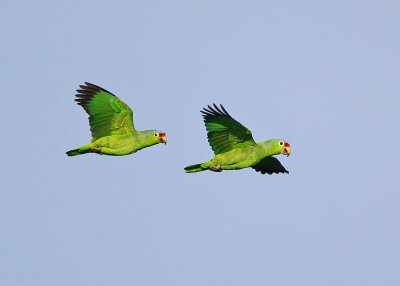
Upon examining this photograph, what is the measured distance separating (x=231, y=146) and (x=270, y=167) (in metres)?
5.62

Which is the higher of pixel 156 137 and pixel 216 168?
pixel 156 137

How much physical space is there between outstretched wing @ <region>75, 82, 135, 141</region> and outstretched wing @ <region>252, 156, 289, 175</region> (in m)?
6.93

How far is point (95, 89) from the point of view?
31.7 meters

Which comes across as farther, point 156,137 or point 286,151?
point 156,137

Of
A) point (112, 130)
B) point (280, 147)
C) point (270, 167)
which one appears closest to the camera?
point (280, 147)

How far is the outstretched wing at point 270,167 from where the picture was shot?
34.6 metres

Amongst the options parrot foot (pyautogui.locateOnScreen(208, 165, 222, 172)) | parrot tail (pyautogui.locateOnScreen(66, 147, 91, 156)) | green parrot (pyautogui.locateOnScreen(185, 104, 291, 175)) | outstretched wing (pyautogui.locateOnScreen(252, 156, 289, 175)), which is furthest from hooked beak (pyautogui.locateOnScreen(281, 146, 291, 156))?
parrot tail (pyautogui.locateOnScreen(66, 147, 91, 156))

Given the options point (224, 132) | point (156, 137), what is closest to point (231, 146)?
point (224, 132)

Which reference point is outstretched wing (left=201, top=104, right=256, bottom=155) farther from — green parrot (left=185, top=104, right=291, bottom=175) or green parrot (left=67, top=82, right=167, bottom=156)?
green parrot (left=67, top=82, right=167, bottom=156)

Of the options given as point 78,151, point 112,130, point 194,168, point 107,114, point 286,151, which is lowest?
point 194,168

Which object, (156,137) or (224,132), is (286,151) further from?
(156,137)

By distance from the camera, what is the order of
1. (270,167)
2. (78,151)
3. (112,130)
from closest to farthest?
1. (78,151)
2. (112,130)
3. (270,167)

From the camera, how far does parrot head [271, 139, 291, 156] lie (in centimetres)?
2980

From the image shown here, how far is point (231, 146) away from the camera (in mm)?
29969
